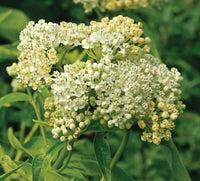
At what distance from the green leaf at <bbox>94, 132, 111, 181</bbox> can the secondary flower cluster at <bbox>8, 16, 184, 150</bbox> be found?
0.11m

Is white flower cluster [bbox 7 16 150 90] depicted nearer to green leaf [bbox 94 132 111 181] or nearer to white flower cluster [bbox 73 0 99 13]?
green leaf [bbox 94 132 111 181]

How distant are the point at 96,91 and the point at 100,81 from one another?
61 millimetres

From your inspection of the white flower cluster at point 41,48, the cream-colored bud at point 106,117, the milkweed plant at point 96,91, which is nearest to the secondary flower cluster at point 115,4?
the milkweed plant at point 96,91

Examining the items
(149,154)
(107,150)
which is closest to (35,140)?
(107,150)

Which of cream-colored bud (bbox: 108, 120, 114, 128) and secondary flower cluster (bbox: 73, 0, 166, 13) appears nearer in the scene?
cream-colored bud (bbox: 108, 120, 114, 128)

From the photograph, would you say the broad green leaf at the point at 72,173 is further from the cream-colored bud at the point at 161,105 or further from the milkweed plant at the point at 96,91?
the cream-colored bud at the point at 161,105

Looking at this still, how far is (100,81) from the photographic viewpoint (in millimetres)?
1675

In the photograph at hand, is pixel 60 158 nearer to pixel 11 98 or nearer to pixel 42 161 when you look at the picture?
pixel 42 161

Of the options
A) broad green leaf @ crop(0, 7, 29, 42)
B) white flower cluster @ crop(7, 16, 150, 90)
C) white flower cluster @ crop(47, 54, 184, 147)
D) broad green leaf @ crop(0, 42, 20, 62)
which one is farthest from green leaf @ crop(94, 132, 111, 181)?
broad green leaf @ crop(0, 7, 29, 42)

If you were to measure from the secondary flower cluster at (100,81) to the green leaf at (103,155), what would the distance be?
0.11m

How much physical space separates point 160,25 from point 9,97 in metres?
2.68

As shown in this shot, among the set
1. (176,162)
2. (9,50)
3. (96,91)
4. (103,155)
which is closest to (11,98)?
(96,91)

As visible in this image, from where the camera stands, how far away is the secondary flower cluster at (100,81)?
163cm

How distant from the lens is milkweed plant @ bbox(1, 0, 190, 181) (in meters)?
1.63
